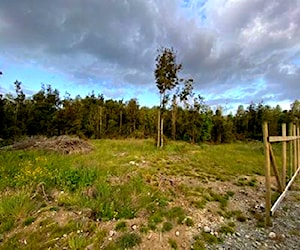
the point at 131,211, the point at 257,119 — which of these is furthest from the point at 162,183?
the point at 257,119

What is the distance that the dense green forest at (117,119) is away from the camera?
62.7 feet

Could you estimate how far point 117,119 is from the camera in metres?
22.4

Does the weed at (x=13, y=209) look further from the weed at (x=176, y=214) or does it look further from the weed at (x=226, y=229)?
the weed at (x=226, y=229)

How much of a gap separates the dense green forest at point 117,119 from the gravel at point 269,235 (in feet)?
42.8

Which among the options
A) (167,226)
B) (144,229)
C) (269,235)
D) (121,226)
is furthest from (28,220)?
(269,235)

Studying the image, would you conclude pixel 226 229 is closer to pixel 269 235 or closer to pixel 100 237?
pixel 269 235

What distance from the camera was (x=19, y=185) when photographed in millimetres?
4992

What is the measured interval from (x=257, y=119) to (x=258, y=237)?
858 inches

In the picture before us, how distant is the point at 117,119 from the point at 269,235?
19.2 meters

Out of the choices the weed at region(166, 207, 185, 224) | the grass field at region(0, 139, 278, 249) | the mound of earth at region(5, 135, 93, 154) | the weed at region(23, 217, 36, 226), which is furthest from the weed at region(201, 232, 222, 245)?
the mound of earth at region(5, 135, 93, 154)

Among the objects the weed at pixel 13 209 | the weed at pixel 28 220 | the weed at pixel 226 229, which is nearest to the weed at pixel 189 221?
the weed at pixel 226 229

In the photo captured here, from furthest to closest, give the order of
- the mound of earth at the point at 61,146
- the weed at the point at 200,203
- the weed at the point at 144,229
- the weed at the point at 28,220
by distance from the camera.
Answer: the mound of earth at the point at 61,146 < the weed at the point at 200,203 < the weed at the point at 28,220 < the weed at the point at 144,229

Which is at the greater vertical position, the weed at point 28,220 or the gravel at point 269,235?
the weed at point 28,220

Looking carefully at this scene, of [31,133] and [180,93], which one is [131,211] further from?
[31,133]
